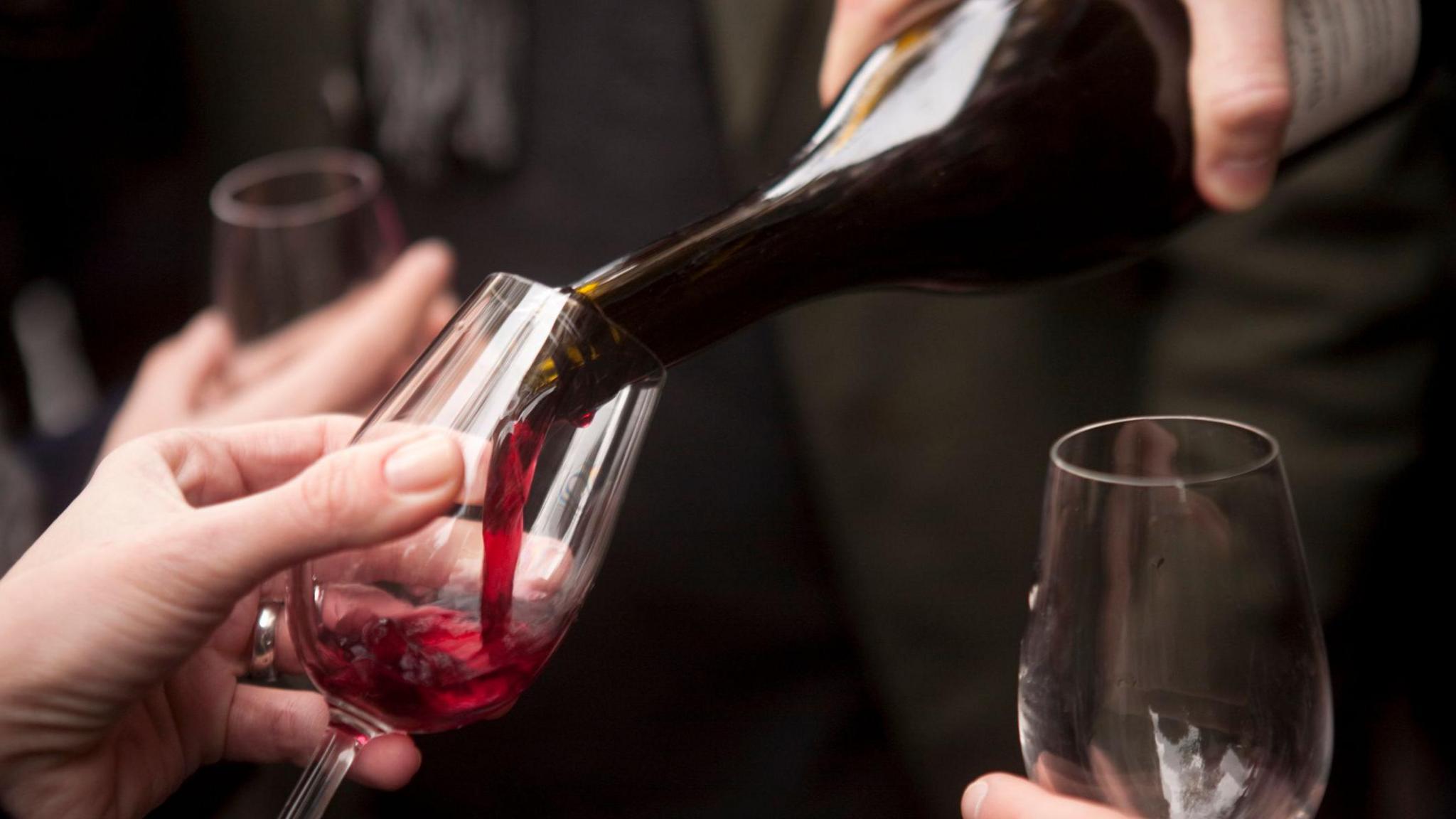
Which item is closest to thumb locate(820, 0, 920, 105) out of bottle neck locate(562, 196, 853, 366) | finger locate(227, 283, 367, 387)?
bottle neck locate(562, 196, 853, 366)

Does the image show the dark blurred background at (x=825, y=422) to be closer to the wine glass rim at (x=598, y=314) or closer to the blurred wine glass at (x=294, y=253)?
the blurred wine glass at (x=294, y=253)

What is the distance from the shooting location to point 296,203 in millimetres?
854

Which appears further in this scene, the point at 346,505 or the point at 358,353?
the point at 358,353

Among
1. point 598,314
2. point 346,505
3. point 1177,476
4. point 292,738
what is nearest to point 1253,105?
point 1177,476

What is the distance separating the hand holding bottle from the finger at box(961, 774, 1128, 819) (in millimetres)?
288

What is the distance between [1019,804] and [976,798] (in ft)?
0.07

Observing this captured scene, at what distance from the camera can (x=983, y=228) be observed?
0.58m

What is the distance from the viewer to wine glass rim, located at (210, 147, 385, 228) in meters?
0.71

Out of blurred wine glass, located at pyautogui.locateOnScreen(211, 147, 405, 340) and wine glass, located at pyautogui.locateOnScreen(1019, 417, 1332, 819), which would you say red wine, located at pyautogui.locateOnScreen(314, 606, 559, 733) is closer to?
wine glass, located at pyautogui.locateOnScreen(1019, 417, 1332, 819)

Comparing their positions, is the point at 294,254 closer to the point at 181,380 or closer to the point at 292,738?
the point at 181,380

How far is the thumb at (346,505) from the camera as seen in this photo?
36 centimetres

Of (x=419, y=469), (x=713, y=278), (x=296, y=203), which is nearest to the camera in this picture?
(x=419, y=469)

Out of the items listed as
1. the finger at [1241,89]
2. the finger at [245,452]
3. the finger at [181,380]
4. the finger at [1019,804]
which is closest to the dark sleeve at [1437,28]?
the finger at [1241,89]

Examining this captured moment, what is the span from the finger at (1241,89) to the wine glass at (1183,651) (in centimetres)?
17
